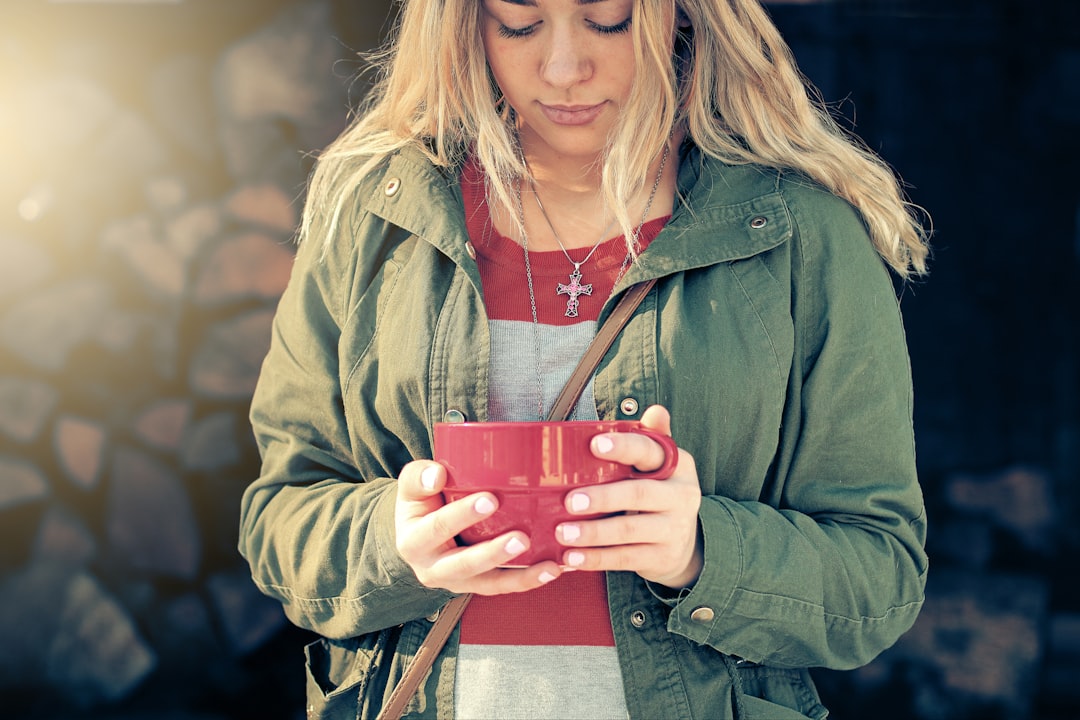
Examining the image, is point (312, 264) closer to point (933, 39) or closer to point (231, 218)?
point (231, 218)

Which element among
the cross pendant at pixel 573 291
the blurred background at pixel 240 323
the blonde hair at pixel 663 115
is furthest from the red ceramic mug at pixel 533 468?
the blurred background at pixel 240 323

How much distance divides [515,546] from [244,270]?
1966mm

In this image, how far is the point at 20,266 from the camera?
2.89 metres

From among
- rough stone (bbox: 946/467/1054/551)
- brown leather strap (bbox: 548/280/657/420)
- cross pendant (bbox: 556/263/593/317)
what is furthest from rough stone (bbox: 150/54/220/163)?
rough stone (bbox: 946/467/1054/551)

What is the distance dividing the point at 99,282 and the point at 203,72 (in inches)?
23.7

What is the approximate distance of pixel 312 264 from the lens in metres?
1.82

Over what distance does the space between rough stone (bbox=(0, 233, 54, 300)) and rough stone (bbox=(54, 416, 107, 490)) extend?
0.35 metres

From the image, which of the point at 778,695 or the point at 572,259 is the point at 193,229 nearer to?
the point at 572,259

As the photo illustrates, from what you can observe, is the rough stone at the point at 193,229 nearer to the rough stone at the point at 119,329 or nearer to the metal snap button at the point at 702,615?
the rough stone at the point at 119,329

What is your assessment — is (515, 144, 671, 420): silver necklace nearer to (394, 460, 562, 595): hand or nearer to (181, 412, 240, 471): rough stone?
(394, 460, 562, 595): hand

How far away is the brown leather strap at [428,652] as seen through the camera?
154cm

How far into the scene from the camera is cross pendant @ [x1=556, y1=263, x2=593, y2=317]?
165 cm

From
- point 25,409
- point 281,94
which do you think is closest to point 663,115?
point 281,94

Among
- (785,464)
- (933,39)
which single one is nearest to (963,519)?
(933,39)
